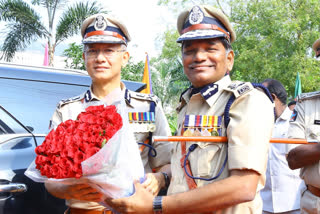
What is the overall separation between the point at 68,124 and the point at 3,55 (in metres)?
14.4

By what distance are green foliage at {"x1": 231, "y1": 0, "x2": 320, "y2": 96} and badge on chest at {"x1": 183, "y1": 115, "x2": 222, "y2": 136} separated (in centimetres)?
1286

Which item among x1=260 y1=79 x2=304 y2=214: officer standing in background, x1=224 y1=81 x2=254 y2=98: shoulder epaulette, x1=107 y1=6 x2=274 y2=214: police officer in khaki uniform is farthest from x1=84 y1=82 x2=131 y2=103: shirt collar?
x1=260 y1=79 x2=304 y2=214: officer standing in background

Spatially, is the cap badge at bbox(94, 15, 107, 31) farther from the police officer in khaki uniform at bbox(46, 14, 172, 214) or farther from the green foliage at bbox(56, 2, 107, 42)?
the green foliage at bbox(56, 2, 107, 42)

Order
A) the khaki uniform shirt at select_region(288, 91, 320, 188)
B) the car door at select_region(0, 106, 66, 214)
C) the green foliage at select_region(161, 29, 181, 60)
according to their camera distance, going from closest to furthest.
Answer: the car door at select_region(0, 106, 66, 214) → the khaki uniform shirt at select_region(288, 91, 320, 188) → the green foliage at select_region(161, 29, 181, 60)

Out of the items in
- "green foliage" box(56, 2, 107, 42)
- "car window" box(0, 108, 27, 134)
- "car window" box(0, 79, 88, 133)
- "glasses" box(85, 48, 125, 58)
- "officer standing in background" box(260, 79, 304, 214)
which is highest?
"green foliage" box(56, 2, 107, 42)

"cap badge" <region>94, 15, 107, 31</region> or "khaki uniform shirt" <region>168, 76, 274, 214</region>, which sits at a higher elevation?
"cap badge" <region>94, 15, 107, 31</region>

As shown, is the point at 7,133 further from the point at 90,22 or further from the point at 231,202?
the point at 231,202

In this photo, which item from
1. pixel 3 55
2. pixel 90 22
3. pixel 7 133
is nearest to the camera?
pixel 7 133

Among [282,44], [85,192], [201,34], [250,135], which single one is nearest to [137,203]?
[85,192]

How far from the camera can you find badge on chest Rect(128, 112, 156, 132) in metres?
2.33

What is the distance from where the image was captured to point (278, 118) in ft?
12.9

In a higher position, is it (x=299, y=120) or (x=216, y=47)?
(x=216, y=47)

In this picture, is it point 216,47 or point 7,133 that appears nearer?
point 216,47

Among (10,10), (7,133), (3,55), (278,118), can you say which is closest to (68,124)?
(7,133)
